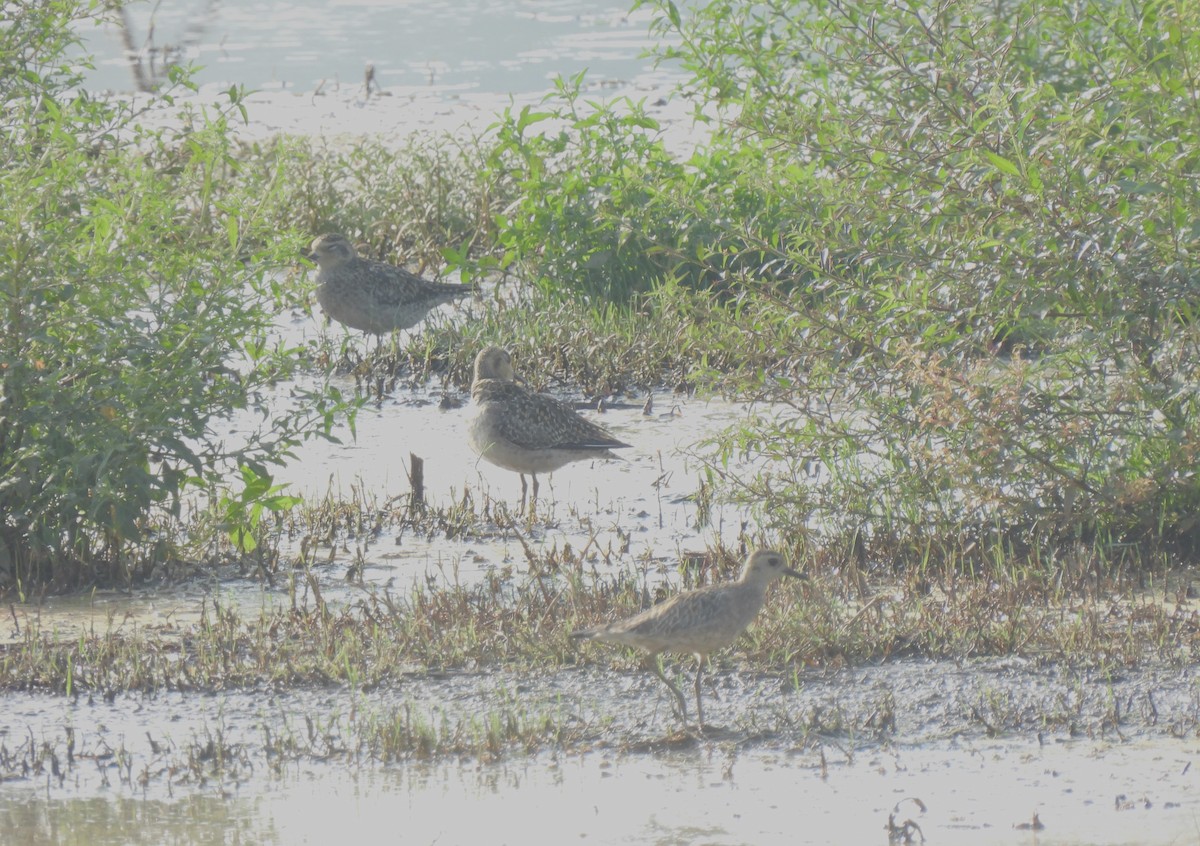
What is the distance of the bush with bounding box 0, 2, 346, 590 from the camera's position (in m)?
7.51

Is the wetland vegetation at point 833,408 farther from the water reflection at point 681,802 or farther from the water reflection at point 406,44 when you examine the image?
the water reflection at point 406,44

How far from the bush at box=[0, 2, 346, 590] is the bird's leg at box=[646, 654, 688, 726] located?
75.1 inches

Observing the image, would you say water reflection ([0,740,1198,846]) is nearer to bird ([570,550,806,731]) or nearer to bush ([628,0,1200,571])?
bird ([570,550,806,731])

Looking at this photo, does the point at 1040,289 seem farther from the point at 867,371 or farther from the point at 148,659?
the point at 148,659

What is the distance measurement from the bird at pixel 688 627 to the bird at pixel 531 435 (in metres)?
3.17

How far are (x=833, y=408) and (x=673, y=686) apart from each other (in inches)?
119

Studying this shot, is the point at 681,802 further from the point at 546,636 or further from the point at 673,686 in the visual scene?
the point at 546,636

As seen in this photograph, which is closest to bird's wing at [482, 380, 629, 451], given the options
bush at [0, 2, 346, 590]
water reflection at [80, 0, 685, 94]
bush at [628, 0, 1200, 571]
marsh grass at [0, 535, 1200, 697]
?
bush at [628, 0, 1200, 571]

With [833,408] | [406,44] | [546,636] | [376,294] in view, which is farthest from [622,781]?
[406,44]

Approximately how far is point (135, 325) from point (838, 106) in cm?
330

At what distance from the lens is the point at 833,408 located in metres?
9.12

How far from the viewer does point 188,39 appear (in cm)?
373

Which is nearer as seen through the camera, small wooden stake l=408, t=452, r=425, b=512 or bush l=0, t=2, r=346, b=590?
bush l=0, t=2, r=346, b=590

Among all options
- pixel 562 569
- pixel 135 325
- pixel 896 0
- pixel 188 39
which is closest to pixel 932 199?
pixel 896 0
